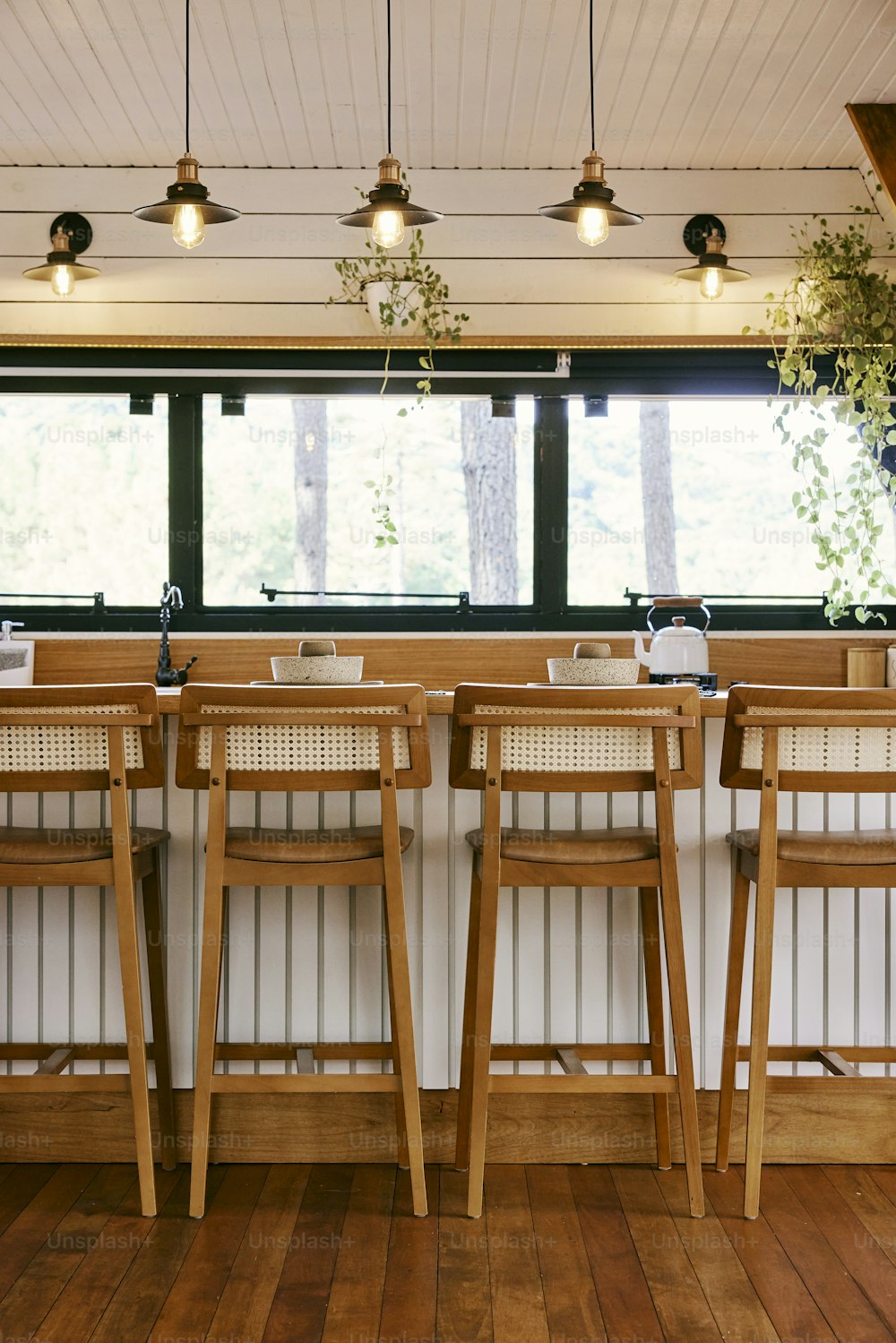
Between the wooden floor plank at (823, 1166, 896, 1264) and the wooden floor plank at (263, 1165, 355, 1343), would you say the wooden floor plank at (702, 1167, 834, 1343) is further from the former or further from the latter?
the wooden floor plank at (263, 1165, 355, 1343)

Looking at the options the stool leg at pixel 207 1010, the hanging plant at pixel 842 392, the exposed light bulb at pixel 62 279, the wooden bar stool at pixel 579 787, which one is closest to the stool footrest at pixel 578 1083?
the wooden bar stool at pixel 579 787

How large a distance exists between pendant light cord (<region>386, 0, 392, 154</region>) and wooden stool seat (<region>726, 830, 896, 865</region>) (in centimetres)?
249

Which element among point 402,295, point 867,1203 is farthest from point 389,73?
point 867,1203

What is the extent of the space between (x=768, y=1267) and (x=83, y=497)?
3.29 meters

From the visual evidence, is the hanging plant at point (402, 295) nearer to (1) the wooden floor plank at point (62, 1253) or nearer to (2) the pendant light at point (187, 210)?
(2) the pendant light at point (187, 210)

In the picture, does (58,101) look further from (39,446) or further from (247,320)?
(39,446)

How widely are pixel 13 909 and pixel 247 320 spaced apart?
2.32 metres

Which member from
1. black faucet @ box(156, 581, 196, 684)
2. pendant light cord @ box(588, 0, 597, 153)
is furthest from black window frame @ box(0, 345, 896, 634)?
pendant light cord @ box(588, 0, 597, 153)

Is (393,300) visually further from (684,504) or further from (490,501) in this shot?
(684,504)

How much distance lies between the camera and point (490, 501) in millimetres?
4172

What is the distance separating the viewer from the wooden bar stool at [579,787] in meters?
2.11

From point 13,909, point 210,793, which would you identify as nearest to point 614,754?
point 210,793

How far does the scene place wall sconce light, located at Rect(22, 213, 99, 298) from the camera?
3861 millimetres

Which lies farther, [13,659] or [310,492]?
[310,492]
